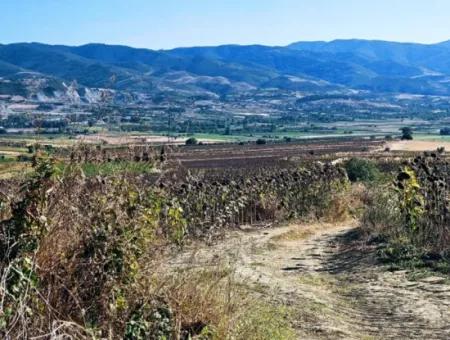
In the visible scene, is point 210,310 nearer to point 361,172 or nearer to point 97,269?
point 97,269

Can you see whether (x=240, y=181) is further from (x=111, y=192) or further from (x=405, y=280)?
(x=111, y=192)

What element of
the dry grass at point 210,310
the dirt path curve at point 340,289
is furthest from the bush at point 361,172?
the dry grass at point 210,310

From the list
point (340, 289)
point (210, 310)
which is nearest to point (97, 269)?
point (210, 310)

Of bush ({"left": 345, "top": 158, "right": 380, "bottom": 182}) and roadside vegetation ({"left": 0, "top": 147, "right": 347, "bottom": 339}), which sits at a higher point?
roadside vegetation ({"left": 0, "top": 147, "right": 347, "bottom": 339})

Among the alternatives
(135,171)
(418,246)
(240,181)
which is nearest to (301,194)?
(240,181)

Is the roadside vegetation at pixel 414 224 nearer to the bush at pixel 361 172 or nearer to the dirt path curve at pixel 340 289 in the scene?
the dirt path curve at pixel 340 289

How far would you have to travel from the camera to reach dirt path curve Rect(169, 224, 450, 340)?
8766 mm

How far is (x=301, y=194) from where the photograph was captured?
2419 cm

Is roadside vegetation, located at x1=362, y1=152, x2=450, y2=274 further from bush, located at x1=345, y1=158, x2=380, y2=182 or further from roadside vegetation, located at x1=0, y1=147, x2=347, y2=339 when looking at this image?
bush, located at x1=345, y1=158, x2=380, y2=182

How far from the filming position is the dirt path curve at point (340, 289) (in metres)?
8.77

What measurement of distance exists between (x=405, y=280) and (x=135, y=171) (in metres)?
5.94

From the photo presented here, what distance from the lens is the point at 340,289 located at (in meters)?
11.3

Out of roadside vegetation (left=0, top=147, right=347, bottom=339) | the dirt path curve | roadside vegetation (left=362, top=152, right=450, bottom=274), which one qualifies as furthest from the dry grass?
roadside vegetation (left=362, top=152, right=450, bottom=274)

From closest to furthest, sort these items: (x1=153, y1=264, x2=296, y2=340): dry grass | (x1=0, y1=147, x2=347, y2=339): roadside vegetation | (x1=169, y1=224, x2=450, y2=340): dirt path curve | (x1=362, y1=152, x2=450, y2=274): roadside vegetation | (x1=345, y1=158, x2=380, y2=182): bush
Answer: (x1=0, y1=147, x2=347, y2=339): roadside vegetation → (x1=153, y1=264, x2=296, y2=340): dry grass → (x1=169, y1=224, x2=450, y2=340): dirt path curve → (x1=362, y1=152, x2=450, y2=274): roadside vegetation → (x1=345, y1=158, x2=380, y2=182): bush
